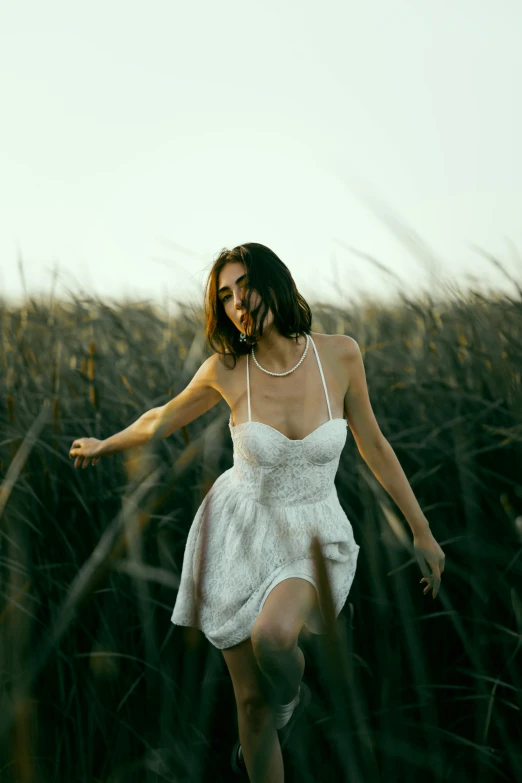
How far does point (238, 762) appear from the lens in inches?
80.4

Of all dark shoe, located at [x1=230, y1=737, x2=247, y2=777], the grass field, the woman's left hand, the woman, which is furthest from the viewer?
dark shoe, located at [x1=230, y1=737, x2=247, y2=777]

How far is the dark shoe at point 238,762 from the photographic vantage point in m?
2.02

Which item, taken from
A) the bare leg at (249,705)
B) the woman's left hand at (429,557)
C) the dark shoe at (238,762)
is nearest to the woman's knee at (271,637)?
the bare leg at (249,705)

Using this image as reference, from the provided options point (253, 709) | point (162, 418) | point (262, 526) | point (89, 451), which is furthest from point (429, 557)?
point (89, 451)

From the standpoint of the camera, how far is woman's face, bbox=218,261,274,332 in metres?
1.92

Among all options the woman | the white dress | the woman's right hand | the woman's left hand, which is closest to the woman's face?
the woman

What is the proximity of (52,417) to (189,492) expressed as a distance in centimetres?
43

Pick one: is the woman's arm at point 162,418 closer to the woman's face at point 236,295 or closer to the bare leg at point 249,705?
the woman's face at point 236,295

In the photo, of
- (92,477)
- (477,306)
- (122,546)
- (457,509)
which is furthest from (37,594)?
(477,306)

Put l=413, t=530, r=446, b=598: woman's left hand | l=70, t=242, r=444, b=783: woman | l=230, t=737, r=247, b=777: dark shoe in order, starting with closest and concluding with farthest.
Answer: l=413, t=530, r=446, b=598: woman's left hand < l=70, t=242, r=444, b=783: woman < l=230, t=737, r=247, b=777: dark shoe

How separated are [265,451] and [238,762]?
0.81m

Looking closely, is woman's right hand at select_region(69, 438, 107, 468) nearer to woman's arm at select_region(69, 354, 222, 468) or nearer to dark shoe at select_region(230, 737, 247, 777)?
woman's arm at select_region(69, 354, 222, 468)

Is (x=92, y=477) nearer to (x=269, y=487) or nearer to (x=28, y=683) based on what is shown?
(x=269, y=487)

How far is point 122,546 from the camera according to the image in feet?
2.23
